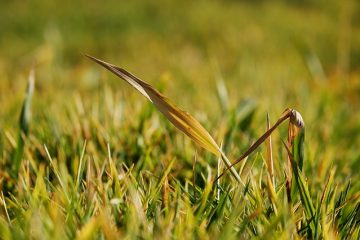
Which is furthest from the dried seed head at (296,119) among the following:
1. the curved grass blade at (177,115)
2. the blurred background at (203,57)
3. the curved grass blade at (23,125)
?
the curved grass blade at (23,125)

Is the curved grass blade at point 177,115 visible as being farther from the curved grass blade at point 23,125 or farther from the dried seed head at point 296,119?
the curved grass blade at point 23,125

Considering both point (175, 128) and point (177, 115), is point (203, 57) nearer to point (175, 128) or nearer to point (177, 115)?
point (175, 128)

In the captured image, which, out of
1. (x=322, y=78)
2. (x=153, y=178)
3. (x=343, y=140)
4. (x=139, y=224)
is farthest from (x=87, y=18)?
(x=139, y=224)

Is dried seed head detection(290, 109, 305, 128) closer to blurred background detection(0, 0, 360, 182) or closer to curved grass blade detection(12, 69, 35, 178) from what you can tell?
blurred background detection(0, 0, 360, 182)

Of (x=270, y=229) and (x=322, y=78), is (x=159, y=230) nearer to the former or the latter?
(x=270, y=229)

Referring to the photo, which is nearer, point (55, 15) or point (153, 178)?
point (153, 178)

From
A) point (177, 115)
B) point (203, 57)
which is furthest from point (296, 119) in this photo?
point (203, 57)

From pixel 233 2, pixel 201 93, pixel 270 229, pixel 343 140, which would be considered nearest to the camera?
pixel 270 229
